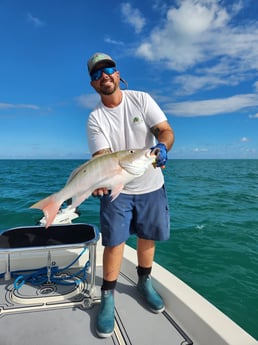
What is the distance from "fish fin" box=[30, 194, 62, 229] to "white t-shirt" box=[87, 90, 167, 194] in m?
0.70

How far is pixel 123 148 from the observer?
268 centimetres

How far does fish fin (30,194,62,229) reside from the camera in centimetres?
222

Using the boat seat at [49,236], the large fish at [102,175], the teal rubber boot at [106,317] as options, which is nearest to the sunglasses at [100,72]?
the large fish at [102,175]

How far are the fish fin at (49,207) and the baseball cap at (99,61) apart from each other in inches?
50.1

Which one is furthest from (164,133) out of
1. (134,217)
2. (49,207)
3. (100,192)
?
(49,207)

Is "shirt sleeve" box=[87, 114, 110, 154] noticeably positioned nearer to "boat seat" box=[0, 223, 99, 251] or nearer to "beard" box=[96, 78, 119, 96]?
"beard" box=[96, 78, 119, 96]

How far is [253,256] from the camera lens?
240 inches

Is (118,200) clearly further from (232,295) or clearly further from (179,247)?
(179,247)

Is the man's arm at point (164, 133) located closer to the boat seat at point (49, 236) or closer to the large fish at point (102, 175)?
the large fish at point (102, 175)

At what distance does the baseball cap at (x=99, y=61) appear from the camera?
2484 mm

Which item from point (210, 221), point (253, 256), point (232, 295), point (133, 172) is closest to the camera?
point (133, 172)

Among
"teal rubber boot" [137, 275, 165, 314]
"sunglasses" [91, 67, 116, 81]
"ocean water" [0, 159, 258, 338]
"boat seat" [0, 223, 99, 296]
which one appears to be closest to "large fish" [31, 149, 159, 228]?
"boat seat" [0, 223, 99, 296]

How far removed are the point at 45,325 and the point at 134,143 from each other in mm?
1939

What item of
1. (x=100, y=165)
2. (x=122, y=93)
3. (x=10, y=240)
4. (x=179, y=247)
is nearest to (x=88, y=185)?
(x=100, y=165)
